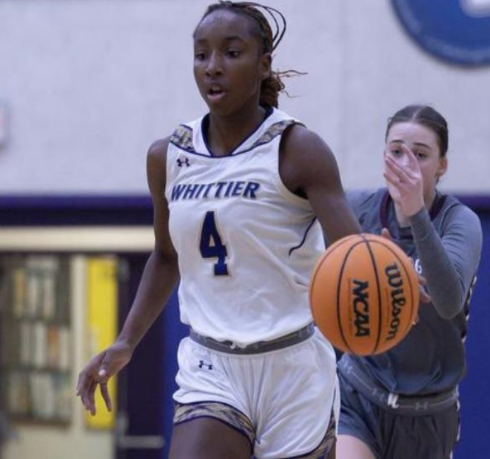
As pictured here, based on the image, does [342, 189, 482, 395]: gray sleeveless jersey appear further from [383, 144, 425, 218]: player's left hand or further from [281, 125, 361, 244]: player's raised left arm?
[281, 125, 361, 244]: player's raised left arm

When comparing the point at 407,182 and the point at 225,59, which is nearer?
the point at 225,59

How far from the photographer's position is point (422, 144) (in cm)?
519

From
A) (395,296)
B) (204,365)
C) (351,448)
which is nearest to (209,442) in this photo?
(204,365)

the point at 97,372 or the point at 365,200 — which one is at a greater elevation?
the point at 365,200

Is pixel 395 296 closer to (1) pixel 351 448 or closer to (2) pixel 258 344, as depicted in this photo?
(2) pixel 258 344

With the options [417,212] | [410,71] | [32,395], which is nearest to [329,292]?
[417,212]

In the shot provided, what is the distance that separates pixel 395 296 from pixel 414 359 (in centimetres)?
114

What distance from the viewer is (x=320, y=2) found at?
359 inches

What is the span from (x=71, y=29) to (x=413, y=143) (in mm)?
4715

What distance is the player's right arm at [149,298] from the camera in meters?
4.65

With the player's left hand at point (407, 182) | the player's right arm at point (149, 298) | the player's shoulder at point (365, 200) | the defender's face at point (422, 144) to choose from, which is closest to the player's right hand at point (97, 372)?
the player's right arm at point (149, 298)

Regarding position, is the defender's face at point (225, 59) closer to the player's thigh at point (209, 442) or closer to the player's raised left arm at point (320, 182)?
the player's raised left arm at point (320, 182)

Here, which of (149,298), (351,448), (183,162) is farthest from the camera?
(351,448)

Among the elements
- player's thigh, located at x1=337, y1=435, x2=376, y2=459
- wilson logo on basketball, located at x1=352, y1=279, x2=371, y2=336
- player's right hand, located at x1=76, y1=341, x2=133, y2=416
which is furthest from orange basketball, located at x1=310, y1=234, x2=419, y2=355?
player's thigh, located at x1=337, y1=435, x2=376, y2=459
